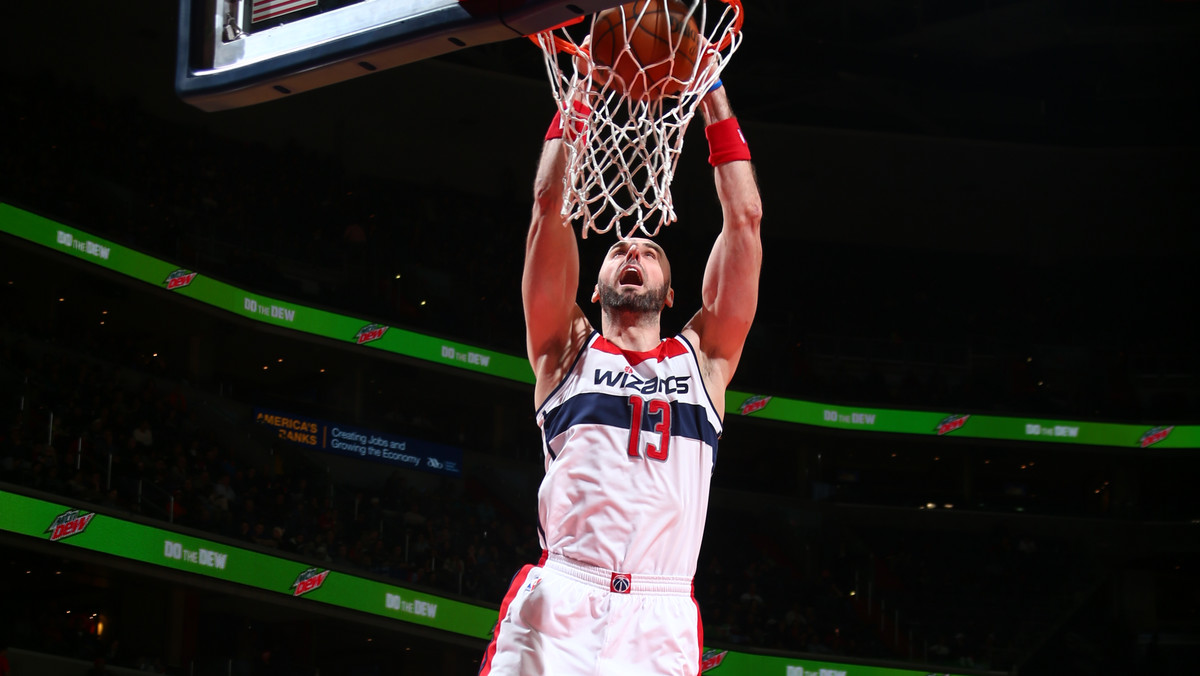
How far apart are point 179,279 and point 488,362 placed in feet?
15.7

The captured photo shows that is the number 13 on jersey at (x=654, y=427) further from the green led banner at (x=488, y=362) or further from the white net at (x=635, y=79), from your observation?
the green led banner at (x=488, y=362)

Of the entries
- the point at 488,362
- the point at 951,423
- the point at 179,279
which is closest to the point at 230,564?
the point at 179,279

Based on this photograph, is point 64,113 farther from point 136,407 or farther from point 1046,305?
point 1046,305

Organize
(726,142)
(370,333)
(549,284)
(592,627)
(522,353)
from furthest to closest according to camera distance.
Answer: (522,353) < (370,333) < (726,142) < (549,284) < (592,627)

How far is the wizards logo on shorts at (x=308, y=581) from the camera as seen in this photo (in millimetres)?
13820

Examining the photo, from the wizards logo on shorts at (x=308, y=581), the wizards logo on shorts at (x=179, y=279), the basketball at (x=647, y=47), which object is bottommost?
the wizards logo on shorts at (x=308, y=581)

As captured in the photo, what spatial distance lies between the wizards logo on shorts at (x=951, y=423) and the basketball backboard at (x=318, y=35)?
54.2 ft

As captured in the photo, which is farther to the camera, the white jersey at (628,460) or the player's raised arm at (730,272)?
the player's raised arm at (730,272)

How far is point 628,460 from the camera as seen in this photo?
3.66 meters

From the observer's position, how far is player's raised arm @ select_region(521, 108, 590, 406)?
154 inches

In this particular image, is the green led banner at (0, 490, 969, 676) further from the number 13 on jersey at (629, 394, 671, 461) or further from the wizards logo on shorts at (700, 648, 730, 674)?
the number 13 on jersey at (629, 394, 671, 461)

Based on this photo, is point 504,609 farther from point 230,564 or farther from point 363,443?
point 363,443

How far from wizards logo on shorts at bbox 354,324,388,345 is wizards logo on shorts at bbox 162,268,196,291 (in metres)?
2.60

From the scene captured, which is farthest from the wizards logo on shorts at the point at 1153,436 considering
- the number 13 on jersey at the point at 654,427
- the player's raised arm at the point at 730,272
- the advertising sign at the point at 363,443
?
the number 13 on jersey at the point at 654,427
